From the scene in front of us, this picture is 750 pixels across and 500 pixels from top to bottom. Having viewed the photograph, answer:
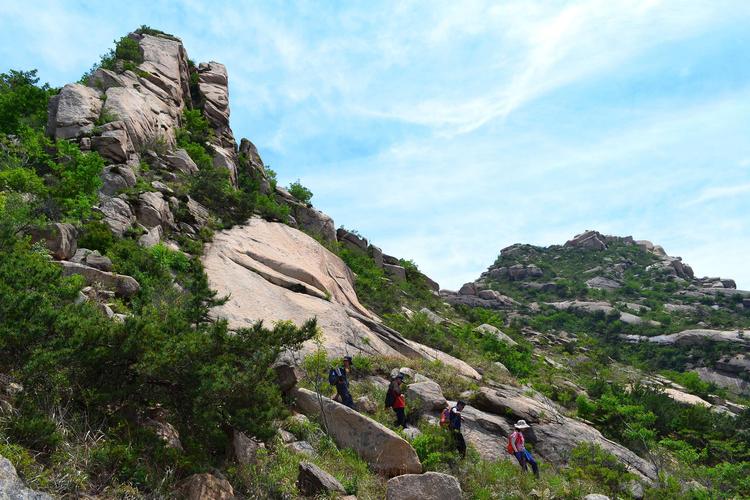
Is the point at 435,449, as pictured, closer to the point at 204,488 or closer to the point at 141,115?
the point at 204,488

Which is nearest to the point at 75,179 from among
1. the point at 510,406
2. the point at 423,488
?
the point at 423,488

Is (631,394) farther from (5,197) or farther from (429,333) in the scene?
(5,197)

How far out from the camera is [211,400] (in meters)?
7.49

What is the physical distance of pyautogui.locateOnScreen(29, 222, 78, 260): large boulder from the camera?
1307cm

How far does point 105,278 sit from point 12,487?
872 cm

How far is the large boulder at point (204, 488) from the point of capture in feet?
22.1

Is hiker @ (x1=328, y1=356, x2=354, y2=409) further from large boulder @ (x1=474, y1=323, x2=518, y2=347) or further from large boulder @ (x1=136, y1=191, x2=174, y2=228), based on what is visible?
large boulder @ (x1=474, y1=323, x2=518, y2=347)

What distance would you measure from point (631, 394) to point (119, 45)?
3634cm

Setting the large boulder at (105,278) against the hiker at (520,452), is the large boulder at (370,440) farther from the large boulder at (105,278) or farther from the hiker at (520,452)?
the large boulder at (105,278)

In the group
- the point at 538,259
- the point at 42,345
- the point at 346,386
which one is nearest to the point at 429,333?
the point at 346,386

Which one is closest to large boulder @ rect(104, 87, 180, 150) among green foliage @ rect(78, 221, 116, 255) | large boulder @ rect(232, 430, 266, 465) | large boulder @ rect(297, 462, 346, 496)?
green foliage @ rect(78, 221, 116, 255)

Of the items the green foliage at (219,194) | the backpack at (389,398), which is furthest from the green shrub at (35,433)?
the green foliage at (219,194)

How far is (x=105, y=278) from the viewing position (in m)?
13.2

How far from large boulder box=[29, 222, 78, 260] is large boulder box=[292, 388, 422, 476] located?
790 cm
